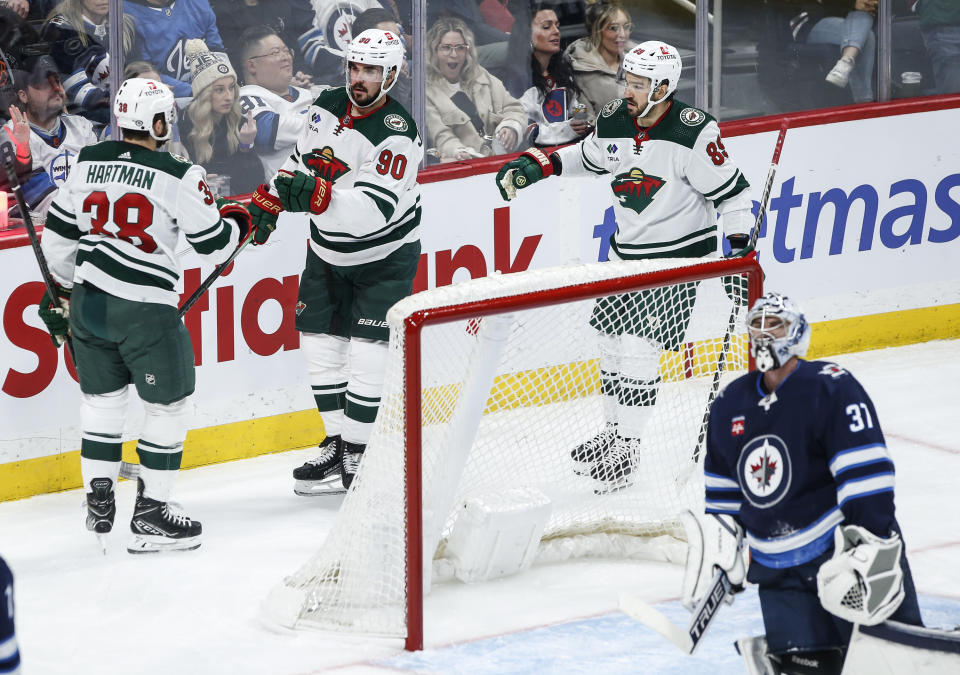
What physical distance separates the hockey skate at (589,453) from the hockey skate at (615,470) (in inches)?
0.5

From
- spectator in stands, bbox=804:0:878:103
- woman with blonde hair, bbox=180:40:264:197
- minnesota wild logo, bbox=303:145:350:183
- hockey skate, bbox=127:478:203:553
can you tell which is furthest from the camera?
spectator in stands, bbox=804:0:878:103

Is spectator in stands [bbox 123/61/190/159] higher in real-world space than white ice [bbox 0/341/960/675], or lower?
higher

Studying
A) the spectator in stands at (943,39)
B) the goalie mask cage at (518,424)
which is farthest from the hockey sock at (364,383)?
the spectator in stands at (943,39)

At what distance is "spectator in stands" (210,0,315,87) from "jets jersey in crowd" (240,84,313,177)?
7 centimetres

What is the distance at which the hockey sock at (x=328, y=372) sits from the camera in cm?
499

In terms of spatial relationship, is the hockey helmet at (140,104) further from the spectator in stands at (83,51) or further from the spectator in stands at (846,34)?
the spectator in stands at (846,34)

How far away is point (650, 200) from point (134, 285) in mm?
1594

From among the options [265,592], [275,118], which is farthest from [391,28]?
[265,592]

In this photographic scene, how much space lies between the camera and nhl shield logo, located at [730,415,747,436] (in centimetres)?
302

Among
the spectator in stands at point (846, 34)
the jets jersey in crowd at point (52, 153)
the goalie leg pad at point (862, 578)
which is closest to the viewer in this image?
the goalie leg pad at point (862, 578)

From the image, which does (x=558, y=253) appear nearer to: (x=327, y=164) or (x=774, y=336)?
(x=327, y=164)

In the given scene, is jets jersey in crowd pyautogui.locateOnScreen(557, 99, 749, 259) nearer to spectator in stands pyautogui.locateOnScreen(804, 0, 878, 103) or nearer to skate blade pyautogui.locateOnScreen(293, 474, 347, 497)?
skate blade pyautogui.locateOnScreen(293, 474, 347, 497)

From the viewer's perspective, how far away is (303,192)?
461 cm

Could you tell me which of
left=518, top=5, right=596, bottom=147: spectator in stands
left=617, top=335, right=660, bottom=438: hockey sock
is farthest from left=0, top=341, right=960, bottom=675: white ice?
left=518, top=5, right=596, bottom=147: spectator in stands
